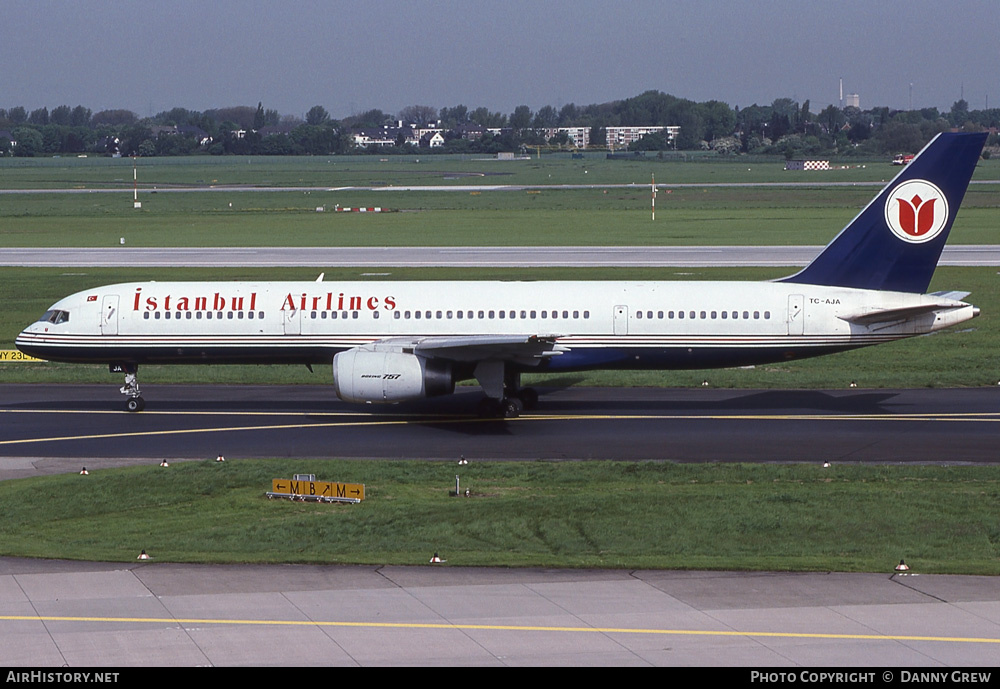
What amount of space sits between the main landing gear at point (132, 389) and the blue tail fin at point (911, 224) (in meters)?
21.7

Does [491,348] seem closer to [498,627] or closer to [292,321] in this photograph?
[292,321]

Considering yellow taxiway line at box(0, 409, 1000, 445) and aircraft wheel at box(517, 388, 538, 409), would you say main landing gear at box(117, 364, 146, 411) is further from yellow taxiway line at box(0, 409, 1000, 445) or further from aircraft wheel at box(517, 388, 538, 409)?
aircraft wheel at box(517, 388, 538, 409)

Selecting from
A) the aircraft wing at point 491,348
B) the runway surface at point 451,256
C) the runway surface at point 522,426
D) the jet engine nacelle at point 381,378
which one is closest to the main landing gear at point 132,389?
the runway surface at point 522,426

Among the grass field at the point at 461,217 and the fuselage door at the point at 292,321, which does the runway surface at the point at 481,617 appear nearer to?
the fuselage door at the point at 292,321

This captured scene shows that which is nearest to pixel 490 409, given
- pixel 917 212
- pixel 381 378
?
pixel 381 378

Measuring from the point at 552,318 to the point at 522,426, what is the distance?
348 centimetres

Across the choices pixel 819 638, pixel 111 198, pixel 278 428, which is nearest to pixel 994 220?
pixel 278 428

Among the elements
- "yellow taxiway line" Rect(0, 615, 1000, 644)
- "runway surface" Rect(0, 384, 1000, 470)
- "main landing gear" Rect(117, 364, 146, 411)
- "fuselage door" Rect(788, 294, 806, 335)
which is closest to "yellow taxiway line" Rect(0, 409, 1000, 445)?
"runway surface" Rect(0, 384, 1000, 470)

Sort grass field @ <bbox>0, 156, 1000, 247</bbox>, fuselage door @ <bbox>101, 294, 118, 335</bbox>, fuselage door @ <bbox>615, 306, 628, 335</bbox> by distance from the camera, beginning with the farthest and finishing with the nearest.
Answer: grass field @ <bbox>0, 156, 1000, 247</bbox>, fuselage door @ <bbox>101, 294, 118, 335</bbox>, fuselage door @ <bbox>615, 306, 628, 335</bbox>

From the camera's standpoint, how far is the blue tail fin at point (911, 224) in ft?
117

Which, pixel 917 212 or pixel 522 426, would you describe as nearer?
pixel 522 426

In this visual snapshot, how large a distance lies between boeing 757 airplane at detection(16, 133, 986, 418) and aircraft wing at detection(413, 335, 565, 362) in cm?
7

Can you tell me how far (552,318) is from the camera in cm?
3644

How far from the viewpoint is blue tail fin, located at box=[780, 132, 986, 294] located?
3553cm
